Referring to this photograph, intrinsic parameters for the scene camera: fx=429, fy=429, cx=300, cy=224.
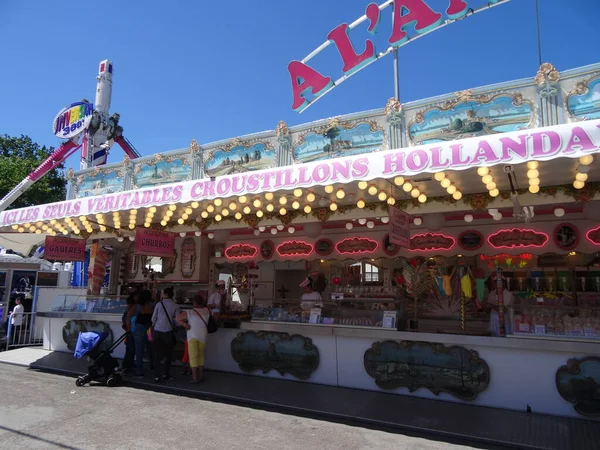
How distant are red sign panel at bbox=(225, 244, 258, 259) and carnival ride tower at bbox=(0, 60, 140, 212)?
975cm

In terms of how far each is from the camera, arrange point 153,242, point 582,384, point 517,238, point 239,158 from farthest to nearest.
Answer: point 153,242 → point 239,158 → point 517,238 → point 582,384

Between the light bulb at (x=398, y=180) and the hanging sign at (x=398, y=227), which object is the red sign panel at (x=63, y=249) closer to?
the hanging sign at (x=398, y=227)

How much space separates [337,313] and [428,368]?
6.14ft

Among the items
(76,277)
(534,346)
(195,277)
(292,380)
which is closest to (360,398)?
(292,380)

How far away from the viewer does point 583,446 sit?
5.03 metres

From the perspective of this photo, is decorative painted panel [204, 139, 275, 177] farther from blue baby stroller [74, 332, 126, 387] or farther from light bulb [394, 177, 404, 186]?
blue baby stroller [74, 332, 126, 387]

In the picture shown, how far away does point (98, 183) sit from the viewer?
Result: 1227 centimetres

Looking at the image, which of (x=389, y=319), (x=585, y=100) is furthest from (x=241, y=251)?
(x=585, y=100)

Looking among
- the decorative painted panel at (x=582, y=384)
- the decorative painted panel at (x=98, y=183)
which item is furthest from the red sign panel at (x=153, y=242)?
the decorative painted panel at (x=582, y=384)

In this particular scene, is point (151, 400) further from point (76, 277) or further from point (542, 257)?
point (76, 277)

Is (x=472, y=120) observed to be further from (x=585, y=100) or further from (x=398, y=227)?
(x=398, y=227)

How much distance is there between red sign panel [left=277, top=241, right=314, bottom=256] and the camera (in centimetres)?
1115

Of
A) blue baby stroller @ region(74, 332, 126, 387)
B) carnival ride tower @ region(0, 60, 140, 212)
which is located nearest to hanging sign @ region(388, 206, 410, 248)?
blue baby stroller @ region(74, 332, 126, 387)

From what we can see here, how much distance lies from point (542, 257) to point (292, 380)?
606 centimetres
